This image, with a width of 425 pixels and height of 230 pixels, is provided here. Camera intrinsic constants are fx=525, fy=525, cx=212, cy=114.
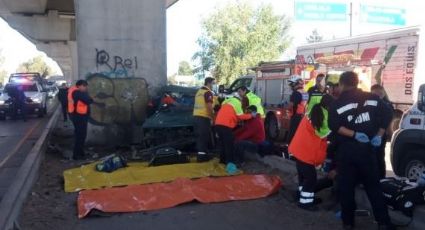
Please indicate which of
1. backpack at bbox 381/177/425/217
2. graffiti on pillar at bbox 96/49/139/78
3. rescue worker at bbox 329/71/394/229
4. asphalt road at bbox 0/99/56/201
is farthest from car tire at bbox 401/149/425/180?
graffiti on pillar at bbox 96/49/139/78

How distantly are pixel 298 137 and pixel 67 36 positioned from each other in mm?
40353

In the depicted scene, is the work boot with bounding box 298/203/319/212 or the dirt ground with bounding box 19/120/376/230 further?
the work boot with bounding box 298/203/319/212

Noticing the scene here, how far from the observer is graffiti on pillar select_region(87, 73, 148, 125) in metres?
13.7

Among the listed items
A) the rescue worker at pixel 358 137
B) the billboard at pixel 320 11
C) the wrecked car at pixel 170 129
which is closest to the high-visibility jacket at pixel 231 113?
the wrecked car at pixel 170 129

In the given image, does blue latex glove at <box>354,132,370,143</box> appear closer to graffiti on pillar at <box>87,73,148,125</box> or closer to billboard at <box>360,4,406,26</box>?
graffiti on pillar at <box>87,73,148,125</box>

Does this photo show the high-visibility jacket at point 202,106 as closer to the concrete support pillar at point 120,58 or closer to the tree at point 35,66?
the concrete support pillar at point 120,58

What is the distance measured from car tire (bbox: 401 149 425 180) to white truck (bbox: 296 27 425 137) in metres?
6.12

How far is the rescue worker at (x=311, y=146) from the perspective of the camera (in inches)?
266

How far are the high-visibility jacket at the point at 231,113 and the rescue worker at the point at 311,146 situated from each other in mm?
2565

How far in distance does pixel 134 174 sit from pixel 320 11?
20.3 m

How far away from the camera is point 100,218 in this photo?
6.88 metres

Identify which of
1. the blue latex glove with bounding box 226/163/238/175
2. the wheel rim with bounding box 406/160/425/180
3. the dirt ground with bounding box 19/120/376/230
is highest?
the wheel rim with bounding box 406/160/425/180

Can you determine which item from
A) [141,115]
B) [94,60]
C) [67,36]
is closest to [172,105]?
[141,115]

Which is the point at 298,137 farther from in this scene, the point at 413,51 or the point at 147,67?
the point at 413,51
